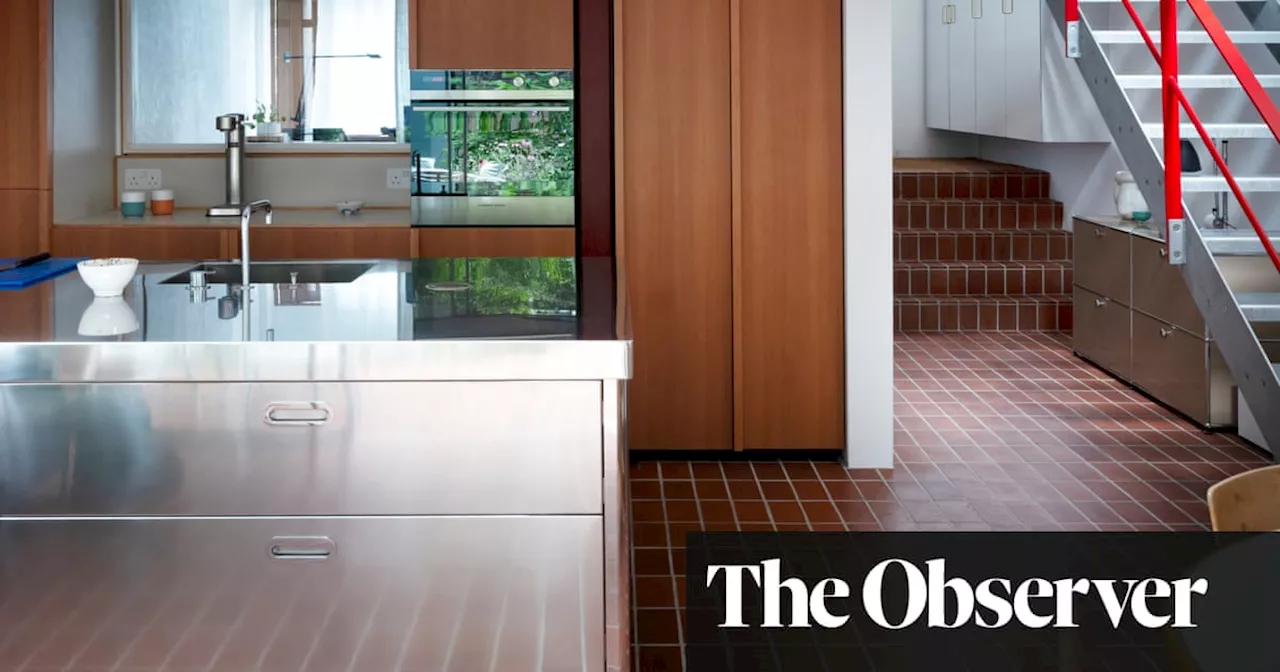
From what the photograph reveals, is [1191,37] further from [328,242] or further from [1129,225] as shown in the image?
[328,242]

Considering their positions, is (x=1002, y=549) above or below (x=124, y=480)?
below

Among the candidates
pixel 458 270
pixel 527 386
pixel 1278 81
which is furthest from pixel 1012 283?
pixel 527 386

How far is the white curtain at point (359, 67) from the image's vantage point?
19.4 feet

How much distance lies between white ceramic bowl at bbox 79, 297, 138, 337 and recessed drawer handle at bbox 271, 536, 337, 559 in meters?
0.49

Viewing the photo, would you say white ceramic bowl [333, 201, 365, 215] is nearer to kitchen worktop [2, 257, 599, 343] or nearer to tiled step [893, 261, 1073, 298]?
kitchen worktop [2, 257, 599, 343]

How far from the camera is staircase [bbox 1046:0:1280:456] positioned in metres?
4.10

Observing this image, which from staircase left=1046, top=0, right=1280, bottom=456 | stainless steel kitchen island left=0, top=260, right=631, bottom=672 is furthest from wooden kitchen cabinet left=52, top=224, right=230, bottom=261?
staircase left=1046, top=0, right=1280, bottom=456

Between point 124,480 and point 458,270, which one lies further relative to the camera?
point 458,270

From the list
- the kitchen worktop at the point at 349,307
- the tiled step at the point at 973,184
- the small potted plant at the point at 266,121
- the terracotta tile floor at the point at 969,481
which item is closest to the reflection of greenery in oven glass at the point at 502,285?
the kitchen worktop at the point at 349,307

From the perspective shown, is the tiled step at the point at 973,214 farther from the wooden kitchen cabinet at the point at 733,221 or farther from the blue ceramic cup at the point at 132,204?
the blue ceramic cup at the point at 132,204

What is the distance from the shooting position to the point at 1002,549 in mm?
4207

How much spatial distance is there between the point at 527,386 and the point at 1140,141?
9.74 ft

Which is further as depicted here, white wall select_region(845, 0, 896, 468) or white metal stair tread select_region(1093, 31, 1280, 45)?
white metal stair tread select_region(1093, 31, 1280, 45)

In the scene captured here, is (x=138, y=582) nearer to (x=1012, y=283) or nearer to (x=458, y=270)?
(x=458, y=270)
